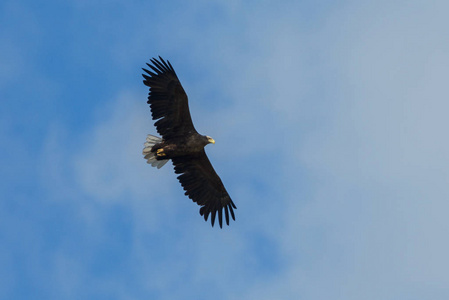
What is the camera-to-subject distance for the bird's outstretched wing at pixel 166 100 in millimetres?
22000

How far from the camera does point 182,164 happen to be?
2291 centimetres

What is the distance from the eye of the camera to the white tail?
887 inches

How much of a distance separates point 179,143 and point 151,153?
0.90 m

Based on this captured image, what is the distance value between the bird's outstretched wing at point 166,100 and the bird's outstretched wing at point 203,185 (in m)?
1.12

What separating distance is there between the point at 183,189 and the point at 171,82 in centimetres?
300

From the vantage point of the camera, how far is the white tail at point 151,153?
2253 centimetres

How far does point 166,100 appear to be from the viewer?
2202 cm

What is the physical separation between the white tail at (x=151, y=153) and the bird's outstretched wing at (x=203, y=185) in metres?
0.42

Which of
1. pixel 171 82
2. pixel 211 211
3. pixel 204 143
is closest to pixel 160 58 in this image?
pixel 171 82

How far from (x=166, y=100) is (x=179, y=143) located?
3.83 feet

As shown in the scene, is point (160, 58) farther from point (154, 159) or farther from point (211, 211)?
point (211, 211)

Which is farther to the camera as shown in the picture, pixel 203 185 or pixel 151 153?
pixel 203 185

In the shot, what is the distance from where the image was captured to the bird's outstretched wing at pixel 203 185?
902 inches

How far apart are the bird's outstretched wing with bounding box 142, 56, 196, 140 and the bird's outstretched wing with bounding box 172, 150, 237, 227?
3.66 feet
